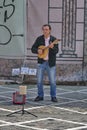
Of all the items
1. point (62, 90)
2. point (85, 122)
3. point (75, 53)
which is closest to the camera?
point (85, 122)

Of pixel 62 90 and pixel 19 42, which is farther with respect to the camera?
pixel 19 42

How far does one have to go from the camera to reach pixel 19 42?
13.4 meters

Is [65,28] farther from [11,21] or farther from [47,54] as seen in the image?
[47,54]

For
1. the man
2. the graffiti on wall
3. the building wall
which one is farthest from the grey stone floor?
the graffiti on wall

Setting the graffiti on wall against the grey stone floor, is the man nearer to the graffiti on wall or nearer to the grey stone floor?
the grey stone floor

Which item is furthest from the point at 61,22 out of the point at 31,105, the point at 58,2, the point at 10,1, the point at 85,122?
the point at 85,122

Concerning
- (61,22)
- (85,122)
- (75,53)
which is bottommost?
(85,122)

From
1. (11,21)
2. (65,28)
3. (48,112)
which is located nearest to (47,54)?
(48,112)

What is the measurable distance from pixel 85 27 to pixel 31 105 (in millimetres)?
4060

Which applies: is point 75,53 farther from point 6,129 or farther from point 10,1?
point 6,129

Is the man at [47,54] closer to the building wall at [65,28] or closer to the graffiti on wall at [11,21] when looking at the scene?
the building wall at [65,28]

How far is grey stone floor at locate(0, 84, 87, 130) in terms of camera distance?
7969 mm

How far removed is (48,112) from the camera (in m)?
9.22

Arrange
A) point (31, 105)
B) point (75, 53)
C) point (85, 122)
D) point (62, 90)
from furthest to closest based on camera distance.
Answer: point (75, 53) → point (62, 90) → point (31, 105) → point (85, 122)
